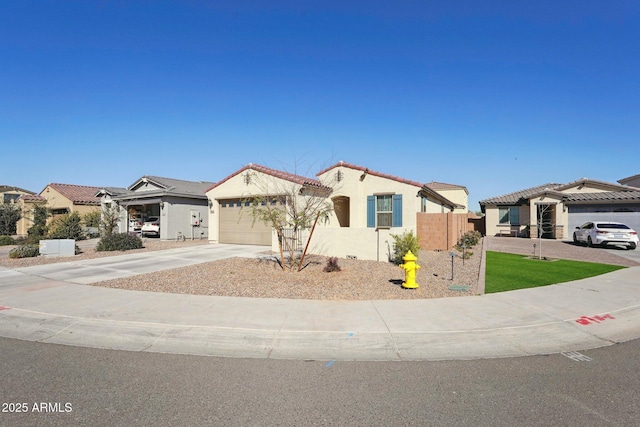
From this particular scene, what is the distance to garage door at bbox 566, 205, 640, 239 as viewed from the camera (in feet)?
75.7

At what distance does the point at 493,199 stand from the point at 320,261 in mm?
22813

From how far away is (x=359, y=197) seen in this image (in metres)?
18.3

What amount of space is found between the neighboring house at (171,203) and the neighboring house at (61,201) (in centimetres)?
767

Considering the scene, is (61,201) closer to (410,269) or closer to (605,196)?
(410,269)

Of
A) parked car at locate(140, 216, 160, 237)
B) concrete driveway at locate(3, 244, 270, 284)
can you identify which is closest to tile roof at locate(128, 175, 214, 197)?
parked car at locate(140, 216, 160, 237)

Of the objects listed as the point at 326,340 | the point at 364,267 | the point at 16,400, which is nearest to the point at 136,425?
the point at 16,400

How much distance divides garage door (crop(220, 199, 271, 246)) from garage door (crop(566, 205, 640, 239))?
22118mm

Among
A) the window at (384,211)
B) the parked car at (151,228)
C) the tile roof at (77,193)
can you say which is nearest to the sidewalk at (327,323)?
the window at (384,211)

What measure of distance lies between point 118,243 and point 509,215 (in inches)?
1126

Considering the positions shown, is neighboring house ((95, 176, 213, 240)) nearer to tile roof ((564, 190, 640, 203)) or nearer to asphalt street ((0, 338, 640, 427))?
asphalt street ((0, 338, 640, 427))

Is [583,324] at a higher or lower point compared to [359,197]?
lower

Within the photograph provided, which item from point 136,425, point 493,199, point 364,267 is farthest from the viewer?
point 493,199

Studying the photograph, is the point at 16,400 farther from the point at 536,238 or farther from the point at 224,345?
the point at 536,238

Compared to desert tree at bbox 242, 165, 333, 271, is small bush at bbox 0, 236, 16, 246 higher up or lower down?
lower down
